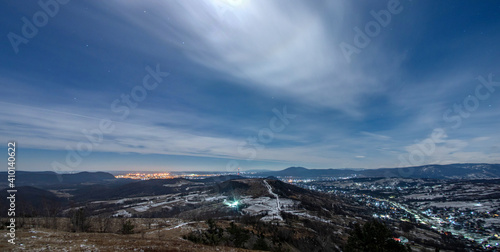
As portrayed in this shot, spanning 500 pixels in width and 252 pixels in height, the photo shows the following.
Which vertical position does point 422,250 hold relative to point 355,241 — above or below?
below

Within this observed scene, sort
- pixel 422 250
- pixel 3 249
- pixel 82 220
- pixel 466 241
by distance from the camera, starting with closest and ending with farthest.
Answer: pixel 3 249, pixel 82 220, pixel 422 250, pixel 466 241

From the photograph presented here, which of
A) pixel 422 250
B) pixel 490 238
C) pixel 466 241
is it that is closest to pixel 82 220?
pixel 422 250

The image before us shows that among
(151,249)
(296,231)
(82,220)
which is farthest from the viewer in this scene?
(296,231)

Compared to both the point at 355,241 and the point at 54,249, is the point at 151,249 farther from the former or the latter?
the point at 355,241

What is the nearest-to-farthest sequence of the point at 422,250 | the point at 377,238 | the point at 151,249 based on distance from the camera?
the point at 151,249, the point at 377,238, the point at 422,250

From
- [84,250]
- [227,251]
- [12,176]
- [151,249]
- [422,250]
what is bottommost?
[422,250]

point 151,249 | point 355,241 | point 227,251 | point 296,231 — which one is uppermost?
point 151,249

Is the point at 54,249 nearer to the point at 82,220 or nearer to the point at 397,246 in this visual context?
the point at 82,220

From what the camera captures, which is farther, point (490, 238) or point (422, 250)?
point (490, 238)

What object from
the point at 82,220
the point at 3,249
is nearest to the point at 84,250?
the point at 3,249
